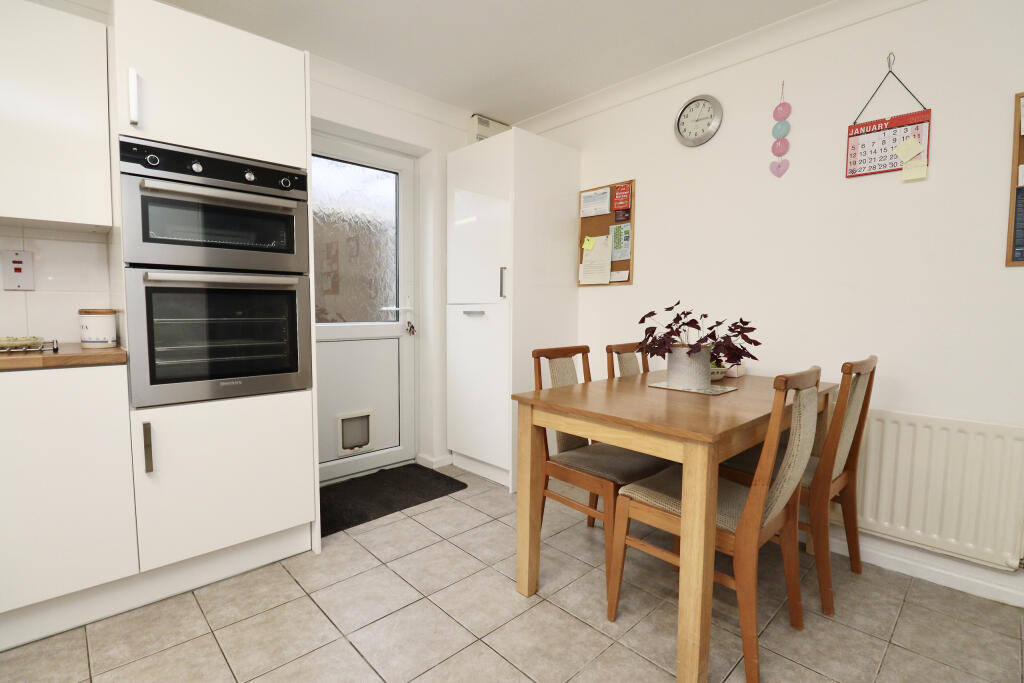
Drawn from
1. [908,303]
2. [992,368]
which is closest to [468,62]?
[908,303]

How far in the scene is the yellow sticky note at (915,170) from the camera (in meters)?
1.95

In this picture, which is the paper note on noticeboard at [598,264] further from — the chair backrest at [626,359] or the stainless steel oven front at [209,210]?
the stainless steel oven front at [209,210]

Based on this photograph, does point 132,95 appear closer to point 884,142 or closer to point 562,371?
point 562,371

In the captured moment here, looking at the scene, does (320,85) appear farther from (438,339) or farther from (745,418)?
(745,418)

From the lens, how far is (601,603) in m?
1.81

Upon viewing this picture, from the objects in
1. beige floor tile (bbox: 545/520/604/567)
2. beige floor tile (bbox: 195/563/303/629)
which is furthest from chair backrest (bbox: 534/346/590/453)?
beige floor tile (bbox: 195/563/303/629)

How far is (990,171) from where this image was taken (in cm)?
182

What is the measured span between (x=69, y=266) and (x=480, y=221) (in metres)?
1.98

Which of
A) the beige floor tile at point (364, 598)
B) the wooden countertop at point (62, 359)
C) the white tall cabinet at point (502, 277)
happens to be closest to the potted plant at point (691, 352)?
the white tall cabinet at point (502, 277)

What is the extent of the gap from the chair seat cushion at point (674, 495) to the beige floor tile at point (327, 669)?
0.98 meters

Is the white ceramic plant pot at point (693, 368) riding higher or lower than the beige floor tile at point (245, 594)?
higher

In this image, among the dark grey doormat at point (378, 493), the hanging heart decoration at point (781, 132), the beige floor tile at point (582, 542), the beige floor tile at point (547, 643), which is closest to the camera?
the beige floor tile at point (547, 643)

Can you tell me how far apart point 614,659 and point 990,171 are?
88.5 inches

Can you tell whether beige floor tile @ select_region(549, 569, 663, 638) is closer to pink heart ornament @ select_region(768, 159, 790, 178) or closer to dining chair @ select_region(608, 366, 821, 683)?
dining chair @ select_region(608, 366, 821, 683)
